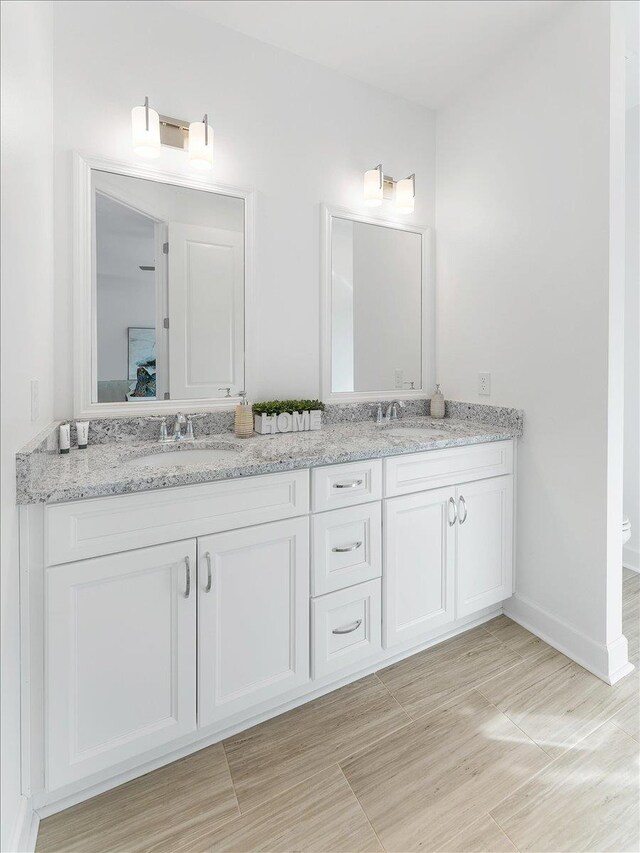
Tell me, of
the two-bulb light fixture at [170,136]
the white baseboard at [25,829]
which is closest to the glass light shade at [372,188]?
the two-bulb light fixture at [170,136]

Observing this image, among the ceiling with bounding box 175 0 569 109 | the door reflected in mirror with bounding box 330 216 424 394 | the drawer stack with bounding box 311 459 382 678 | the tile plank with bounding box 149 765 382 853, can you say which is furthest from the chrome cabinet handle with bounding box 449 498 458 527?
the ceiling with bounding box 175 0 569 109

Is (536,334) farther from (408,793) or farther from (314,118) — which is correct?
(408,793)

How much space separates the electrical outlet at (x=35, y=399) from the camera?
1293 mm

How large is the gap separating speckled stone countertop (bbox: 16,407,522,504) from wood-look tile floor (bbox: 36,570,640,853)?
0.88 meters

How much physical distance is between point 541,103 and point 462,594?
210cm

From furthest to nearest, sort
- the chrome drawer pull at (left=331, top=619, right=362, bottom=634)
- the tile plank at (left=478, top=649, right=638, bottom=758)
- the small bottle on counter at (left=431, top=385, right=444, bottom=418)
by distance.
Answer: the small bottle on counter at (left=431, top=385, right=444, bottom=418), the chrome drawer pull at (left=331, top=619, right=362, bottom=634), the tile plank at (left=478, top=649, right=638, bottom=758)

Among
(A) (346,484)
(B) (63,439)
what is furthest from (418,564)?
(B) (63,439)

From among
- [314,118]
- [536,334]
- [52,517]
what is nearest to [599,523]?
[536,334]

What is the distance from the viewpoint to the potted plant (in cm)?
193

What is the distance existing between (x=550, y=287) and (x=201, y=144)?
5.03ft

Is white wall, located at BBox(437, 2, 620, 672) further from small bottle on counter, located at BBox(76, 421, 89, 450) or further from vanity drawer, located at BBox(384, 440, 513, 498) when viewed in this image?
small bottle on counter, located at BBox(76, 421, 89, 450)

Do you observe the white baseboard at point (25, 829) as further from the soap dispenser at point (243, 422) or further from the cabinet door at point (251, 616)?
the soap dispenser at point (243, 422)

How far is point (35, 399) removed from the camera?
133 cm

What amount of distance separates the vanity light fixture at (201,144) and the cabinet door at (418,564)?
152cm
